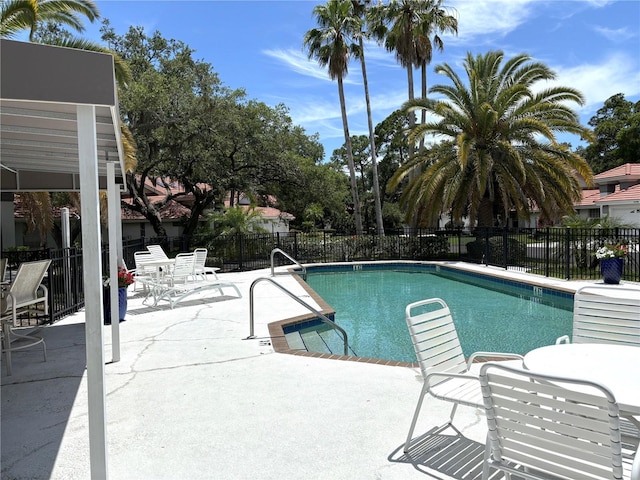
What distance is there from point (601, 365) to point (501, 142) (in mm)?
15745

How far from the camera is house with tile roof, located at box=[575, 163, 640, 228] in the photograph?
21.4 metres

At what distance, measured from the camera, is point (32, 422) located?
3.84 m

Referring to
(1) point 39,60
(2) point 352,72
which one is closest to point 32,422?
(1) point 39,60

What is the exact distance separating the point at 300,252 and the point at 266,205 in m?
14.4

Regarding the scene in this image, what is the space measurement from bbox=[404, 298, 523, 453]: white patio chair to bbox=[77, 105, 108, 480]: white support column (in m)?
1.97

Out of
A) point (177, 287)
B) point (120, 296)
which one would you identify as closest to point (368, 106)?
point (177, 287)

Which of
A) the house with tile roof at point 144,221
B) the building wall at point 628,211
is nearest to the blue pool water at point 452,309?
the house with tile roof at point 144,221

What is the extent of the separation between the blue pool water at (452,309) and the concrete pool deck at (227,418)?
2441mm

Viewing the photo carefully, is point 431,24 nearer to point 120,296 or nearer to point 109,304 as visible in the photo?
point 120,296

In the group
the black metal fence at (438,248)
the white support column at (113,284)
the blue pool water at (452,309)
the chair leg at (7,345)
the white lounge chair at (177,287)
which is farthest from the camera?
the black metal fence at (438,248)

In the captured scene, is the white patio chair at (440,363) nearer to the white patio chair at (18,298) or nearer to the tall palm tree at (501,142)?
the white patio chair at (18,298)

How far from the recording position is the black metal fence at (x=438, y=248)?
13.9 metres

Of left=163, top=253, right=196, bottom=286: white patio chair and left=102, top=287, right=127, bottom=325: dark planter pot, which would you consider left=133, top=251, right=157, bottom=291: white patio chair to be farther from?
left=102, top=287, right=127, bottom=325: dark planter pot

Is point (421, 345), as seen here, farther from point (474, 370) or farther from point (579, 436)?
point (474, 370)
